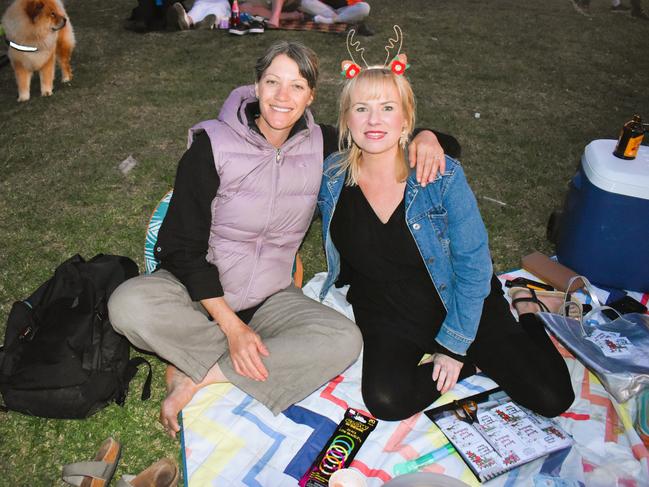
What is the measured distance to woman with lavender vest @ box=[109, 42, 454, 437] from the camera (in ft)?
6.92

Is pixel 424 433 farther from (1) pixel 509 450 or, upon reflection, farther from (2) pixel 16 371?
(2) pixel 16 371

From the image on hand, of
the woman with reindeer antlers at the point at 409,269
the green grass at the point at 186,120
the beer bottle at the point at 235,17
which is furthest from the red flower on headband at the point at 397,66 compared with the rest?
the beer bottle at the point at 235,17

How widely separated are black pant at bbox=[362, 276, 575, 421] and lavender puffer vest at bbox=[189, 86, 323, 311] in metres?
0.58

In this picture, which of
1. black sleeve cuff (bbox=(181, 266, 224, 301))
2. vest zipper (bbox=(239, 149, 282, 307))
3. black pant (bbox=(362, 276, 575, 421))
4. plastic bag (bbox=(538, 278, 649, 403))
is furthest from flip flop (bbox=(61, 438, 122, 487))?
plastic bag (bbox=(538, 278, 649, 403))

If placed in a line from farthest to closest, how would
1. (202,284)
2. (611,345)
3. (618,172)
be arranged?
1. (618,172)
2. (611,345)
3. (202,284)

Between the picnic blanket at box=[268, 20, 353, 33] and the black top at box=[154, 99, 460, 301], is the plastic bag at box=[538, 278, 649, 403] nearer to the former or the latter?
the black top at box=[154, 99, 460, 301]

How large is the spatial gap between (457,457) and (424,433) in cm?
16

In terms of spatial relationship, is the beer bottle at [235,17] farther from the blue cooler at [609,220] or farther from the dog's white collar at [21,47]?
the blue cooler at [609,220]

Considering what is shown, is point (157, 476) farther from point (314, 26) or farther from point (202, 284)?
point (314, 26)

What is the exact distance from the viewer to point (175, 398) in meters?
2.21

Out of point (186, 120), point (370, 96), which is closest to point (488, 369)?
point (370, 96)

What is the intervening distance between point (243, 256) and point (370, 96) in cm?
89

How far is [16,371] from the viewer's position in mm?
2107

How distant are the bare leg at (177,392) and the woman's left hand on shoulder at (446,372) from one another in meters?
0.94
